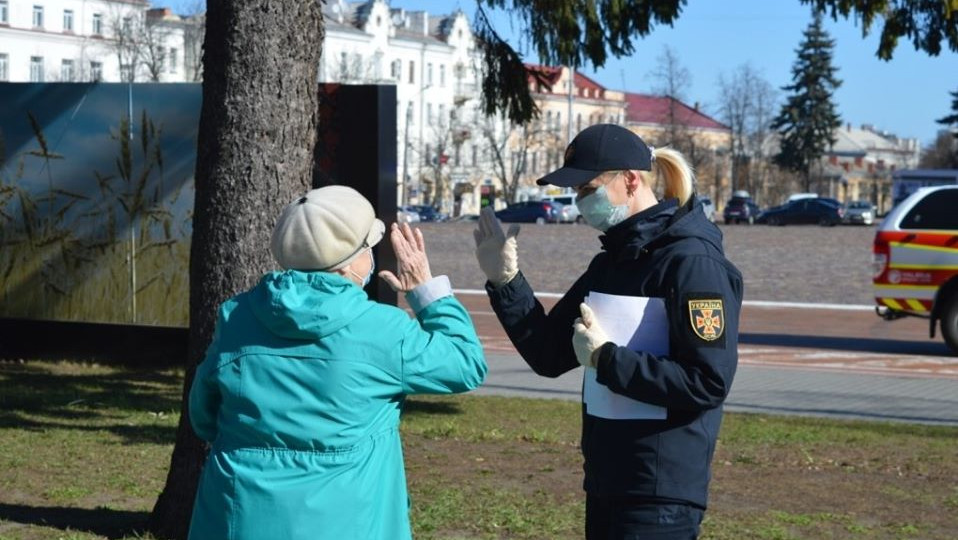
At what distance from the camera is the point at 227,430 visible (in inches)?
130

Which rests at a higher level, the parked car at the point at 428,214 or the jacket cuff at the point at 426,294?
the jacket cuff at the point at 426,294

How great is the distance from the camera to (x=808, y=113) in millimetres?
102312

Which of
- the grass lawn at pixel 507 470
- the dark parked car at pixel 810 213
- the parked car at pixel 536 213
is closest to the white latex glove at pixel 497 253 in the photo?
the grass lawn at pixel 507 470

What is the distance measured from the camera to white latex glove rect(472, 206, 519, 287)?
3934 millimetres

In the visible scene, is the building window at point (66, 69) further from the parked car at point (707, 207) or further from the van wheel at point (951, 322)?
the parked car at point (707, 207)

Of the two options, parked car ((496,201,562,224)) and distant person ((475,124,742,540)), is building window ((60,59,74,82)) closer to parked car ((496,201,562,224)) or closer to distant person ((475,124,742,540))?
parked car ((496,201,562,224))

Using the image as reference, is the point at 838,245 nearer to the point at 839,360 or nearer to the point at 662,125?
the point at 839,360

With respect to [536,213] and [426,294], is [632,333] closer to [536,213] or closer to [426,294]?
[426,294]

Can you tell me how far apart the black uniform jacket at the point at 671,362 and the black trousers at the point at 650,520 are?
0.09 ft

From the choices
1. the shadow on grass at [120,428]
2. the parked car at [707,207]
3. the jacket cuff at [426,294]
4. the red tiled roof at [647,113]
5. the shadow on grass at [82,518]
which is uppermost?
the red tiled roof at [647,113]

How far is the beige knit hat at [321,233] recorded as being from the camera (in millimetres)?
3277

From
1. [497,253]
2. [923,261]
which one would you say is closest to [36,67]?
[923,261]

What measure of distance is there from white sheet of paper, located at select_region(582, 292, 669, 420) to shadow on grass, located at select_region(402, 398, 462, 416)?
729cm

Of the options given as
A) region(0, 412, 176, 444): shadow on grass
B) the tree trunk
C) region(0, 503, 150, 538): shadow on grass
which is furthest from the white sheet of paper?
region(0, 412, 176, 444): shadow on grass
